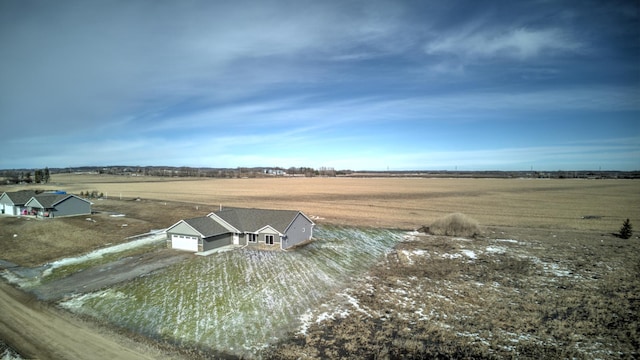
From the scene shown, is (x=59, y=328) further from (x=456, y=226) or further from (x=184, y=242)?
(x=456, y=226)

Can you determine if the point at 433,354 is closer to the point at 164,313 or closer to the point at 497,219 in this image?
the point at 164,313

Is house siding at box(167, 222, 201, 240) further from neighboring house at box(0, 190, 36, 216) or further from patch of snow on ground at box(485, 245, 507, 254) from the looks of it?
neighboring house at box(0, 190, 36, 216)

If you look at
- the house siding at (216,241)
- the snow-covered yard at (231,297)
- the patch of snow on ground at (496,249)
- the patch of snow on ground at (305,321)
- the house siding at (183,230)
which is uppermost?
the house siding at (183,230)

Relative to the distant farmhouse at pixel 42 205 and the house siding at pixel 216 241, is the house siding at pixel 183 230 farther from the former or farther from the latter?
the distant farmhouse at pixel 42 205

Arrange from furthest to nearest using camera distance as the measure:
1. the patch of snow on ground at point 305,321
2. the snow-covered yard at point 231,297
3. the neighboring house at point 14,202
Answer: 1. the neighboring house at point 14,202
2. the patch of snow on ground at point 305,321
3. the snow-covered yard at point 231,297

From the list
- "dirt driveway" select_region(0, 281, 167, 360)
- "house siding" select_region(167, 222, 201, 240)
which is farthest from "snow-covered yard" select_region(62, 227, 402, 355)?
"house siding" select_region(167, 222, 201, 240)

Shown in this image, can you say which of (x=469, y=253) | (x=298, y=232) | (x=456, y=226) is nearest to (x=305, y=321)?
(x=298, y=232)

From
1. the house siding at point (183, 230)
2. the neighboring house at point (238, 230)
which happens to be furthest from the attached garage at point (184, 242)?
the house siding at point (183, 230)
